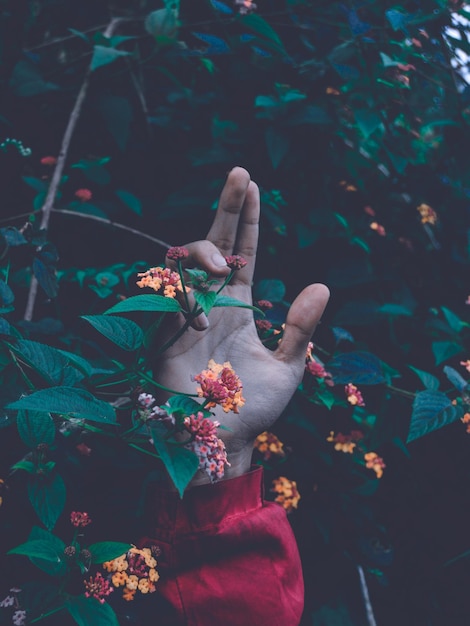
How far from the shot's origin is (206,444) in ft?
2.77

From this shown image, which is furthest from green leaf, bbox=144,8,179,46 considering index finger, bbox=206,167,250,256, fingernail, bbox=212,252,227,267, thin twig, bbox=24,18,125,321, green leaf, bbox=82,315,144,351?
green leaf, bbox=82,315,144,351

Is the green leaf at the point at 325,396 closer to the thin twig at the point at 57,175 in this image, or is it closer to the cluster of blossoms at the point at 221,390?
the cluster of blossoms at the point at 221,390

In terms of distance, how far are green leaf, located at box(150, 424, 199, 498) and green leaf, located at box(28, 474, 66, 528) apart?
22 centimetres

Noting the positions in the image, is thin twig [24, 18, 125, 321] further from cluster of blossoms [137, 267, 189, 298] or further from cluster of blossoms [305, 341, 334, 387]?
cluster of blossoms [305, 341, 334, 387]

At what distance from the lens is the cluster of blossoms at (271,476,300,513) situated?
1331mm

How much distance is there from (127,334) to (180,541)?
0.45 meters

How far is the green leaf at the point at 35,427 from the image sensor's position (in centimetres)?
87

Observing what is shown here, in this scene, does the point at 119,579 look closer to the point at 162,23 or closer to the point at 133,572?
the point at 133,572

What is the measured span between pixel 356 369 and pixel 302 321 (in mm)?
206

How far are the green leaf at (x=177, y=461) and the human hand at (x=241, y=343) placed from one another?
32cm

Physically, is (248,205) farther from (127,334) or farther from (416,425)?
(416,425)

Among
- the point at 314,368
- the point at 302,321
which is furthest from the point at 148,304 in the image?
the point at 314,368

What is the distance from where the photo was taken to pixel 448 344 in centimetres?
147

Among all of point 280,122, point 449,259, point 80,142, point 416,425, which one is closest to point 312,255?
point 280,122
